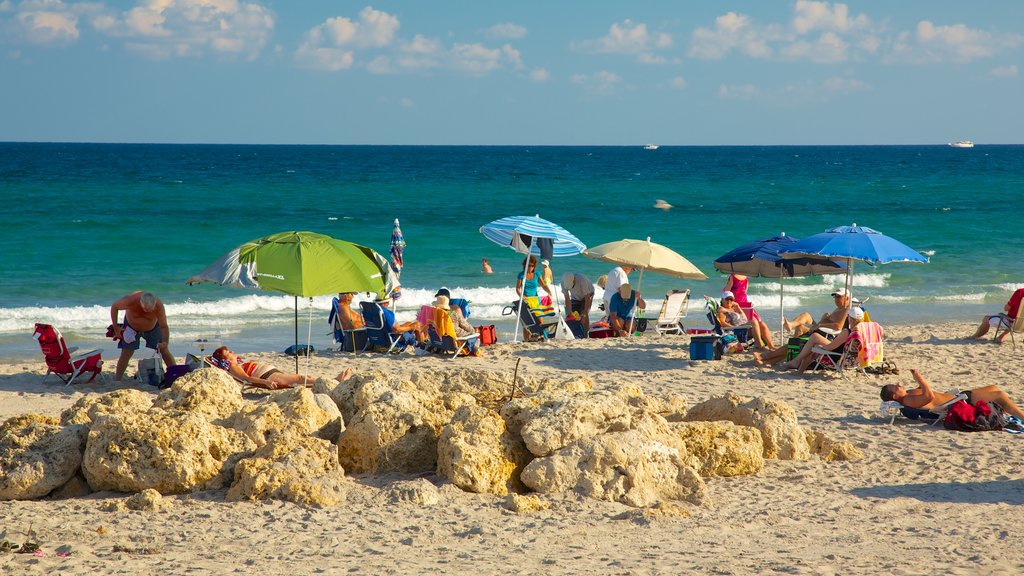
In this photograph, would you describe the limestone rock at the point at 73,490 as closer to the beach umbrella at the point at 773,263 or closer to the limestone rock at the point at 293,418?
the limestone rock at the point at 293,418

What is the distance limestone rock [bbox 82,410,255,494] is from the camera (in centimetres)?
593

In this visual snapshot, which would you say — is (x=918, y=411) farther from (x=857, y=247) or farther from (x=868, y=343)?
(x=857, y=247)

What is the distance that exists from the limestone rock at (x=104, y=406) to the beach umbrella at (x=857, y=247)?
6602 mm

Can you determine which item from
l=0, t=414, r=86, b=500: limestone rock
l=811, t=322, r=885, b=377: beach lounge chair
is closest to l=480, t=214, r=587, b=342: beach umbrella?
l=811, t=322, r=885, b=377: beach lounge chair

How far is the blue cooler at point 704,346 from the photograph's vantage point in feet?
A: 34.7

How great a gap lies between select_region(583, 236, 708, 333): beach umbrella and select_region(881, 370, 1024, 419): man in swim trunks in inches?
159

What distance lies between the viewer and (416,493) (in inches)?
234

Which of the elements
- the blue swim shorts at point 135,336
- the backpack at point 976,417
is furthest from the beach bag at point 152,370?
the backpack at point 976,417

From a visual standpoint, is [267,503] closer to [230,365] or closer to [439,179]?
[230,365]

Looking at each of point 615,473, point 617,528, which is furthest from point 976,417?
point 617,528

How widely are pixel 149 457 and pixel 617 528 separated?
2828 millimetres

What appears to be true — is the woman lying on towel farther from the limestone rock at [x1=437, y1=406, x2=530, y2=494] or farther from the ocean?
the limestone rock at [x1=437, y1=406, x2=530, y2=494]

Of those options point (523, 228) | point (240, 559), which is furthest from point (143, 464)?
point (523, 228)

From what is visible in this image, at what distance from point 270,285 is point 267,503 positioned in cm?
297
